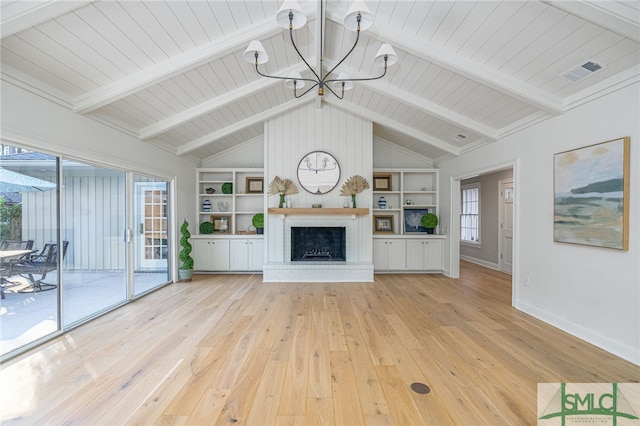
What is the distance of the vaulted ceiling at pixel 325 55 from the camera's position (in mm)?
2252

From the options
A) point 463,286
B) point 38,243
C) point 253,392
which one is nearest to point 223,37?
point 38,243

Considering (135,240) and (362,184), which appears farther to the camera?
(362,184)

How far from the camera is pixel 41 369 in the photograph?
2.21 meters

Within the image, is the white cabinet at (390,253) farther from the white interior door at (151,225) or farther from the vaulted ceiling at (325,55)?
the white interior door at (151,225)

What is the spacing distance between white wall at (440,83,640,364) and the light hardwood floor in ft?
0.78

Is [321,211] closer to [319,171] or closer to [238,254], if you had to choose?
[319,171]

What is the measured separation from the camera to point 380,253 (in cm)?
574

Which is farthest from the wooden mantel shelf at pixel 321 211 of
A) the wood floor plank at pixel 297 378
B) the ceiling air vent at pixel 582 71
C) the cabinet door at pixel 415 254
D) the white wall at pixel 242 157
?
the ceiling air vent at pixel 582 71

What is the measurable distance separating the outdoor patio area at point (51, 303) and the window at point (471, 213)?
7648 mm

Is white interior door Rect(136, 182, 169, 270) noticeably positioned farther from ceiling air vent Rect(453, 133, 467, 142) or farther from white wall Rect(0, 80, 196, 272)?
ceiling air vent Rect(453, 133, 467, 142)

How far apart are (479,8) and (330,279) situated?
4270mm

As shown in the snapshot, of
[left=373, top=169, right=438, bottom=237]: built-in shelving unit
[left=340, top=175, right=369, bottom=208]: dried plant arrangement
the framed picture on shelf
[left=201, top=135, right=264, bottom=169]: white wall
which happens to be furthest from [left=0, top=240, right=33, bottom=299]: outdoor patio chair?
the framed picture on shelf

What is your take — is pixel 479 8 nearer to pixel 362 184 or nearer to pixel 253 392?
pixel 362 184

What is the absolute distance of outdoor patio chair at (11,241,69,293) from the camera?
2.56 metres
